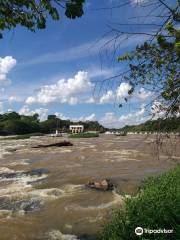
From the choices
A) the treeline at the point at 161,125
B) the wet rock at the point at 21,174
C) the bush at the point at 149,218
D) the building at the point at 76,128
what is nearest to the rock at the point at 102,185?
the wet rock at the point at 21,174

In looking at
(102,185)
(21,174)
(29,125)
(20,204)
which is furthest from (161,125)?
(29,125)

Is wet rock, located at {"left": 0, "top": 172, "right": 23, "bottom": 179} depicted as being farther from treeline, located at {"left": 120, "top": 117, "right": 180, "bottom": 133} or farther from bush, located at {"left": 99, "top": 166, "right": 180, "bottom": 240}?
treeline, located at {"left": 120, "top": 117, "right": 180, "bottom": 133}

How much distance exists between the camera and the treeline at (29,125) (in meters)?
99.8

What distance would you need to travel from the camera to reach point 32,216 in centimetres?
1111

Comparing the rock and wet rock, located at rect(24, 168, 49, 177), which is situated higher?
the rock

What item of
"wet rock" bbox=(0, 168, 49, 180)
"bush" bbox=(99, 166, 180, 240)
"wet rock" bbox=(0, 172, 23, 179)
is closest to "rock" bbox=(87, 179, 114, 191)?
"wet rock" bbox=(0, 168, 49, 180)

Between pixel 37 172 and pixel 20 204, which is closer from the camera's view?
pixel 20 204

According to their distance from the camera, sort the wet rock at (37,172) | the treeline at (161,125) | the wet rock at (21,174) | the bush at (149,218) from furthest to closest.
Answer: the wet rock at (37,172)
the wet rock at (21,174)
the bush at (149,218)
the treeline at (161,125)

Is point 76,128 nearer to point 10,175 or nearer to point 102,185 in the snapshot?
point 10,175

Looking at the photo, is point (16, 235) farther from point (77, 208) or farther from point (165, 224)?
point (165, 224)

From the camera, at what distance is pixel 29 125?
364 ft

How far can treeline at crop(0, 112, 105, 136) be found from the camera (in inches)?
3930

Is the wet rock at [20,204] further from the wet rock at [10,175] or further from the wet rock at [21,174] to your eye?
the wet rock at [10,175]

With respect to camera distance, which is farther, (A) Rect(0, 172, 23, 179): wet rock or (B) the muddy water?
(A) Rect(0, 172, 23, 179): wet rock
